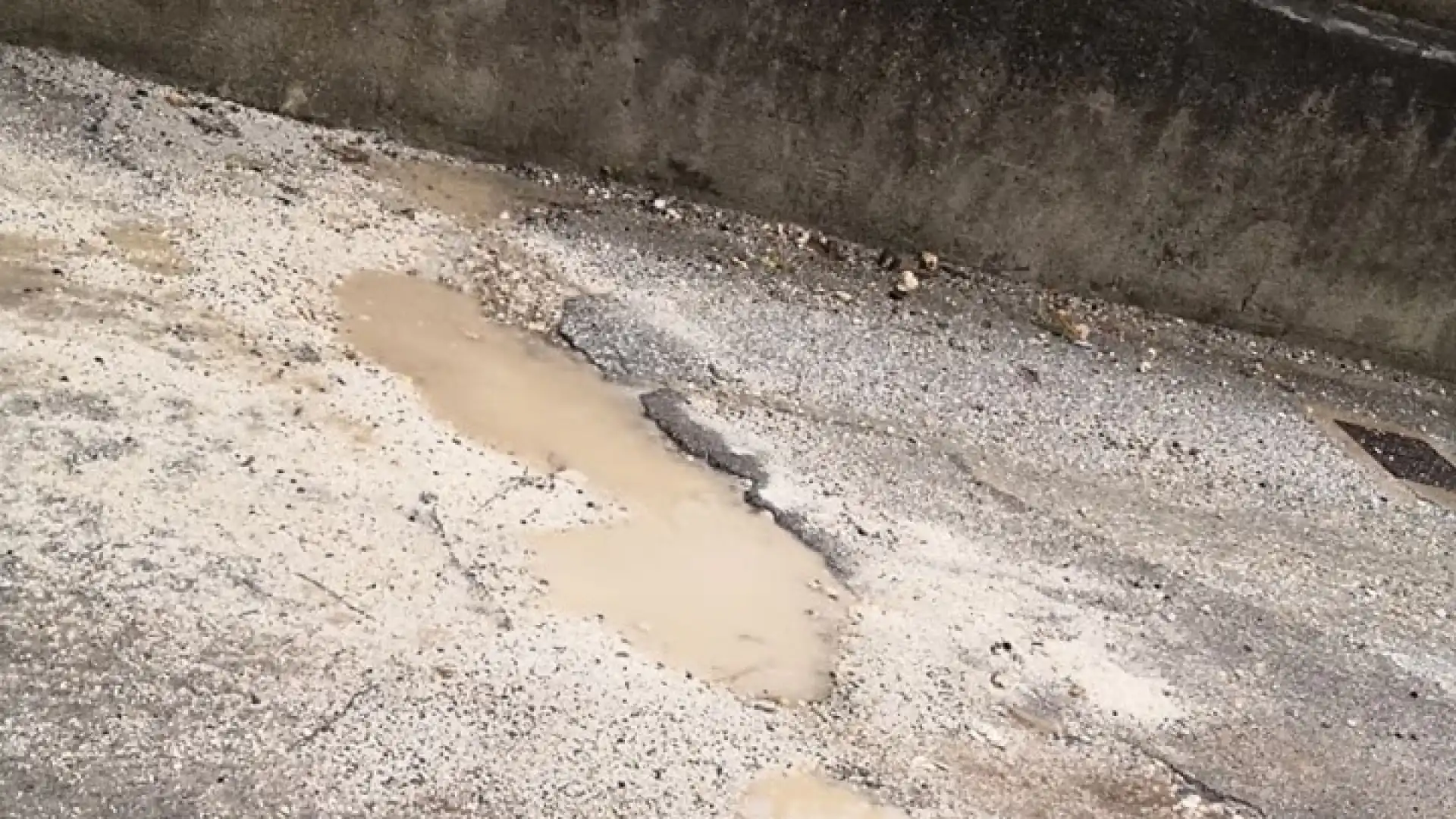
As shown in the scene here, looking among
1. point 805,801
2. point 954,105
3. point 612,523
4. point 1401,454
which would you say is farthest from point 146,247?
point 1401,454

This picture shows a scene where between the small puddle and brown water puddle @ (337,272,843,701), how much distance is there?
0.28 meters

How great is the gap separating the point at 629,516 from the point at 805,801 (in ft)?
3.23

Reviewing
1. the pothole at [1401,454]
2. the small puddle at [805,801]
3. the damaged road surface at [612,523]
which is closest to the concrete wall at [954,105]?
the damaged road surface at [612,523]

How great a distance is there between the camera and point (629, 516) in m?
3.62

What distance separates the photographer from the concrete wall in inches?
203

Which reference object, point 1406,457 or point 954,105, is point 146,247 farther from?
point 1406,457

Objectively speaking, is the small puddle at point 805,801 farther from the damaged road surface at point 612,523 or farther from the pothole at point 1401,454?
the pothole at point 1401,454

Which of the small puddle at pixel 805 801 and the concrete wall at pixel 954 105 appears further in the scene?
the concrete wall at pixel 954 105

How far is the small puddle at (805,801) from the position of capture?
2.84 metres

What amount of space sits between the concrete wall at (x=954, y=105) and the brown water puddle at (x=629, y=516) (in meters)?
1.24

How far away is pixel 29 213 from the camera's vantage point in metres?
4.02

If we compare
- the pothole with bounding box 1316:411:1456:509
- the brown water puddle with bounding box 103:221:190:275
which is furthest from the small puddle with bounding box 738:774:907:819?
the pothole with bounding box 1316:411:1456:509

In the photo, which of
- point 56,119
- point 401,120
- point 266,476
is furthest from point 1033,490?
point 56,119

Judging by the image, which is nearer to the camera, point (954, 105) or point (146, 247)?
point (146, 247)
